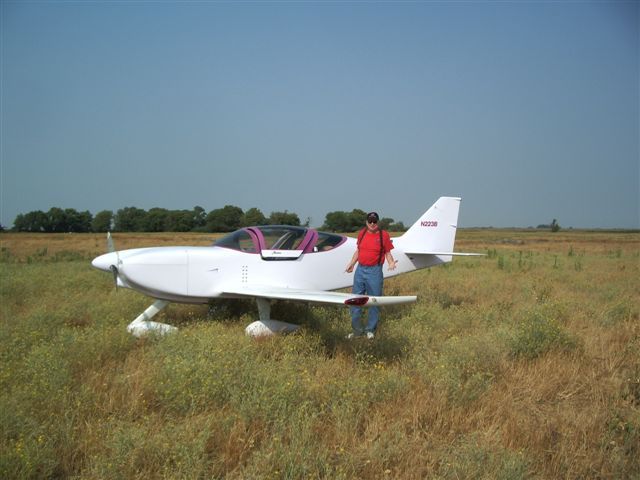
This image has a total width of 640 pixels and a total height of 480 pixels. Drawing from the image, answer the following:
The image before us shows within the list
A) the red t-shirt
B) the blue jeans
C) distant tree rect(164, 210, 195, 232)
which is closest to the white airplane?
the blue jeans

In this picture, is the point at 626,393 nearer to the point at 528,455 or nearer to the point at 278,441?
the point at 528,455

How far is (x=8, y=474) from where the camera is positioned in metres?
2.60

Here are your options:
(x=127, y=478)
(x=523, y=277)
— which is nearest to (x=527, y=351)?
(x=127, y=478)

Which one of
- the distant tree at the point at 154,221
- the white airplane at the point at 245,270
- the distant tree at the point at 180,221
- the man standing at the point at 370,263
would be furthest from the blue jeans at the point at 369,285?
the distant tree at the point at 154,221

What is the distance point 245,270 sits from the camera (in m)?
6.52

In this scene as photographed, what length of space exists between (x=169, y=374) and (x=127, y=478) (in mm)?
1373

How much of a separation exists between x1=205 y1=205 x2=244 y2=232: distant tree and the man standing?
26.1 m

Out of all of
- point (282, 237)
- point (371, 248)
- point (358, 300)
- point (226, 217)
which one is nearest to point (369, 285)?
A: point (371, 248)

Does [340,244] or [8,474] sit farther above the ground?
[340,244]

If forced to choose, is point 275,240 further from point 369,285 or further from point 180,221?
point 180,221

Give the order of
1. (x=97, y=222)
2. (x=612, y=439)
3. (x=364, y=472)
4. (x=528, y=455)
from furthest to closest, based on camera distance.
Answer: (x=97, y=222) → (x=612, y=439) → (x=528, y=455) → (x=364, y=472)

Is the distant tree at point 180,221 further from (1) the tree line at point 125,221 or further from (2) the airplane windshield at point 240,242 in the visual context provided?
(2) the airplane windshield at point 240,242

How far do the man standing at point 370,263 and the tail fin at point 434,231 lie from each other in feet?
6.95

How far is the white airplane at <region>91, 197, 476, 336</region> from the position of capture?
19.6ft
